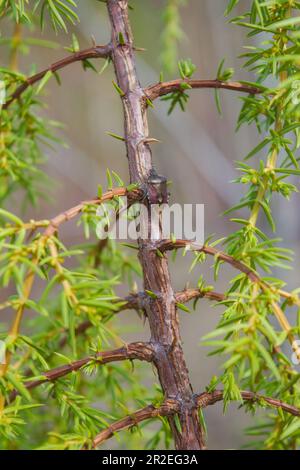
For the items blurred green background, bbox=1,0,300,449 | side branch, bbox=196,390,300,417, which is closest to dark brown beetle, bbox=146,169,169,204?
Answer: side branch, bbox=196,390,300,417

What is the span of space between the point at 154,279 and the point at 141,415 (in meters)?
0.10

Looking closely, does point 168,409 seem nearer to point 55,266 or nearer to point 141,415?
point 141,415

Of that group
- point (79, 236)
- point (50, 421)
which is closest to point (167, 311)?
point (50, 421)

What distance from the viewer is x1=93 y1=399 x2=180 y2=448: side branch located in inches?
16.2

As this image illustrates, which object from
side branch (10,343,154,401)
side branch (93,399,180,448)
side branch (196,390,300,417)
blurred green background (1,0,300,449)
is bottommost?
side branch (93,399,180,448)

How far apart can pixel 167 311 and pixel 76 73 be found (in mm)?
2527

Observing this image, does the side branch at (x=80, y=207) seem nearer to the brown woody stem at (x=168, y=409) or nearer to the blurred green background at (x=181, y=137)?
the brown woody stem at (x=168, y=409)

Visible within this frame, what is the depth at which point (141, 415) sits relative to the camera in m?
0.42

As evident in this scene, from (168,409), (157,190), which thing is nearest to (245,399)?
(168,409)

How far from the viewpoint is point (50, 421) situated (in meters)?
0.76

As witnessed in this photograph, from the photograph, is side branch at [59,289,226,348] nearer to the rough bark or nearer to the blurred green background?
the rough bark

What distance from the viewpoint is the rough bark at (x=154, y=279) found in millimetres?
427

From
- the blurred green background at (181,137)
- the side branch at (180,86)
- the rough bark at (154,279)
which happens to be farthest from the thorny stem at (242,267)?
the blurred green background at (181,137)
